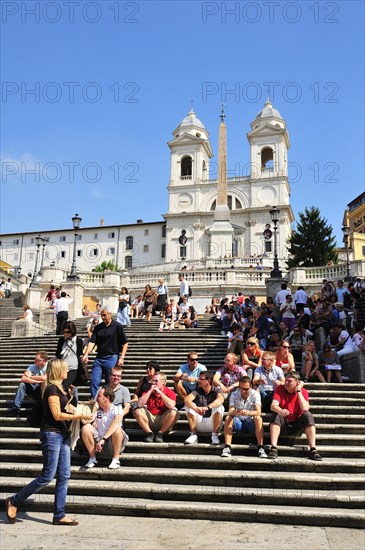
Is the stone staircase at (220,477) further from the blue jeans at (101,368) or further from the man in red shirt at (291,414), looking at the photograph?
the blue jeans at (101,368)

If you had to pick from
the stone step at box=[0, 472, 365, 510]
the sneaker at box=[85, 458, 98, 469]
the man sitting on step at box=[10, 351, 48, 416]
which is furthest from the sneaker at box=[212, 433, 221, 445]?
the man sitting on step at box=[10, 351, 48, 416]

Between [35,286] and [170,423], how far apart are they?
2020cm

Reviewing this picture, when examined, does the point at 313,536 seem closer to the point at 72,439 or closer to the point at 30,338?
the point at 72,439

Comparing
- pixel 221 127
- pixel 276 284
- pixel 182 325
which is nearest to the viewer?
pixel 182 325

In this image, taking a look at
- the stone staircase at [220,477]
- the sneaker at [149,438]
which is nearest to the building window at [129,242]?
the stone staircase at [220,477]

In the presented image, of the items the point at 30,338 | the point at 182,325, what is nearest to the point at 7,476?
the point at 30,338

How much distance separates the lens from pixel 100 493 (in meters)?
6.57

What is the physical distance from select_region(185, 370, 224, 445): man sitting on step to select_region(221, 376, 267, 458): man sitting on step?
Answer: 0.24 meters

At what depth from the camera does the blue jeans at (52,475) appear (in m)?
5.68

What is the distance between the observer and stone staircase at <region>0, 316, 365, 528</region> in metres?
6.02

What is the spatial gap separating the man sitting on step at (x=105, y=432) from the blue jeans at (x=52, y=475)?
1.27m

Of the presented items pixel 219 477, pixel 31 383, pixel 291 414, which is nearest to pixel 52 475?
pixel 219 477

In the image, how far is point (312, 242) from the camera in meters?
49.2

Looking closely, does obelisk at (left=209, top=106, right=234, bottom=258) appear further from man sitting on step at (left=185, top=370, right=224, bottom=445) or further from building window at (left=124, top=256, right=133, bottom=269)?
man sitting on step at (left=185, top=370, right=224, bottom=445)
